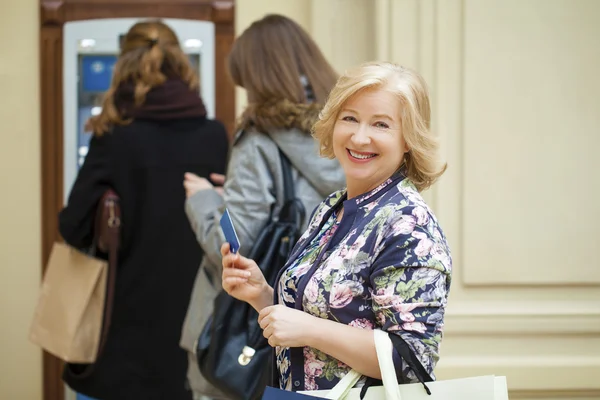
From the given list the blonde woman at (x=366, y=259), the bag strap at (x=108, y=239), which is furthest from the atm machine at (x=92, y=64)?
the blonde woman at (x=366, y=259)

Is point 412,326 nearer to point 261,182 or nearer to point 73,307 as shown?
point 261,182

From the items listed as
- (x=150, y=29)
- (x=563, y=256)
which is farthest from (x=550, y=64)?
(x=150, y=29)

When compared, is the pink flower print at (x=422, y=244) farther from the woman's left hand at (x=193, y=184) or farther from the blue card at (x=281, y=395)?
the woman's left hand at (x=193, y=184)

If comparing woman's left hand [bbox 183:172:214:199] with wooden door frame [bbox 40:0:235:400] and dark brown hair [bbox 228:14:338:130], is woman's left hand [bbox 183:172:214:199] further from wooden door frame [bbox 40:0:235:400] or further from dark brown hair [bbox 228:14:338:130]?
wooden door frame [bbox 40:0:235:400]

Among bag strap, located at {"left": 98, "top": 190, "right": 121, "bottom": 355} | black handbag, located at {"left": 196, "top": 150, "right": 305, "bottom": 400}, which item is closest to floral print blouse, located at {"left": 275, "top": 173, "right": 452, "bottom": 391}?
black handbag, located at {"left": 196, "top": 150, "right": 305, "bottom": 400}

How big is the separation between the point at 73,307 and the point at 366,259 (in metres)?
1.95

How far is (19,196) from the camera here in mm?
3928

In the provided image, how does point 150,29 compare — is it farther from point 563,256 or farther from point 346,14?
point 563,256

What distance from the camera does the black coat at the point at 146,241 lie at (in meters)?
3.22

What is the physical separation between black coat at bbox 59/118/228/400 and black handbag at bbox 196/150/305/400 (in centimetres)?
72

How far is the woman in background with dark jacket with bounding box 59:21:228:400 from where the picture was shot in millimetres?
3219

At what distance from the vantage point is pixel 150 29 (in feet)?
11.0

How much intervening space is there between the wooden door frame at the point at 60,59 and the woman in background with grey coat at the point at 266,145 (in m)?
1.12

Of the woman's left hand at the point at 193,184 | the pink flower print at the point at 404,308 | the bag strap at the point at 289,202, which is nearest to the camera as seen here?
the pink flower print at the point at 404,308
